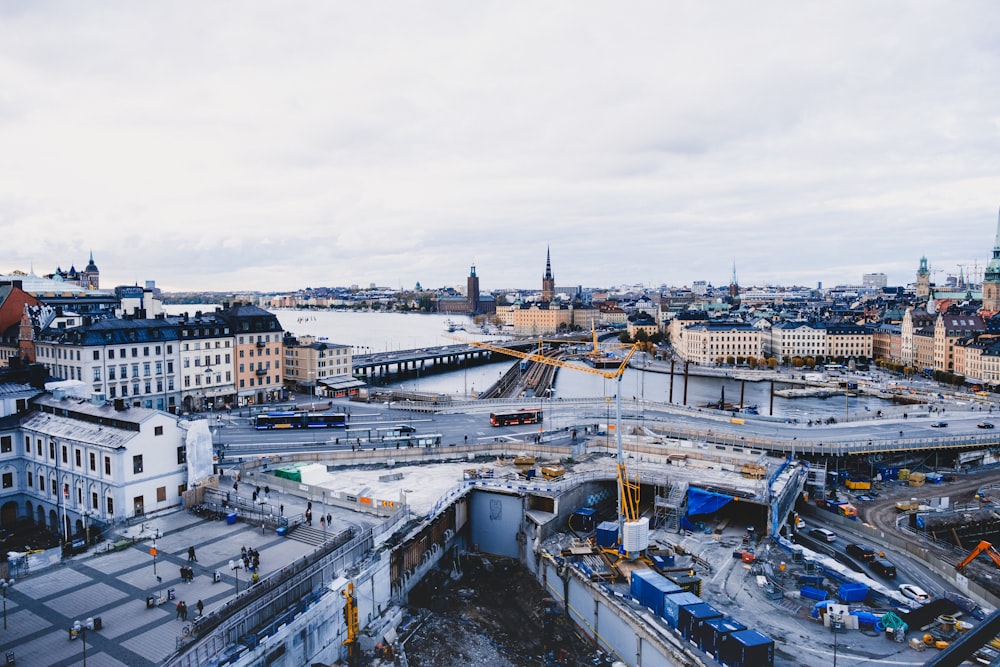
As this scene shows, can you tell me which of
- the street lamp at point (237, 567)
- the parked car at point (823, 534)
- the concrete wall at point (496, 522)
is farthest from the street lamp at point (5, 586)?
the parked car at point (823, 534)

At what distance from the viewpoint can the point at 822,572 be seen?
28.8 m

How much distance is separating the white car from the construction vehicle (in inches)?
162

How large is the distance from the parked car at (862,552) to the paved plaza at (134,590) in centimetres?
2196

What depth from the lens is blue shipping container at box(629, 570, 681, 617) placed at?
79.0 ft

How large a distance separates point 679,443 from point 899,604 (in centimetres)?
2008

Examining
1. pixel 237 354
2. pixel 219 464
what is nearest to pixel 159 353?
pixel 237 354

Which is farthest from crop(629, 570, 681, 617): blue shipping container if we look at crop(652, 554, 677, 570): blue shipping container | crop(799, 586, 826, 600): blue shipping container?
crop(799, 586, 826, 600): blue shipping container

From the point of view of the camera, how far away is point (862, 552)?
32.0 meters

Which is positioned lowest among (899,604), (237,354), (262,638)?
(899,604)

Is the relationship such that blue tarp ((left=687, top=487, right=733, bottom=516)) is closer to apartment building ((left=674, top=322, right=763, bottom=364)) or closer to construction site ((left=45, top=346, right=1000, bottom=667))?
construction site ((left=45, top=346, right=1000, bottom=667))

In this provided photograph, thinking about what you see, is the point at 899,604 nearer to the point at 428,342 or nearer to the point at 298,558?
the point at 298,558

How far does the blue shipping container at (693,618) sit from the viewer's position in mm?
22078

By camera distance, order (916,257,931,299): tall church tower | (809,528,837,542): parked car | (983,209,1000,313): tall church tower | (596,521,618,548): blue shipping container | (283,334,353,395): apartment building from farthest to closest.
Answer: (916,257,931,299): tall church tower < (983,209,1000,313): tall church tower < (283,334,353,395): apartment building < (809,528,837,542): parked car < (596,521,618,548): blue shipping container

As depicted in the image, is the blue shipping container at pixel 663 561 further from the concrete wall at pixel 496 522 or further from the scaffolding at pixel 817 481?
the scaffolding at pixel 817 481
